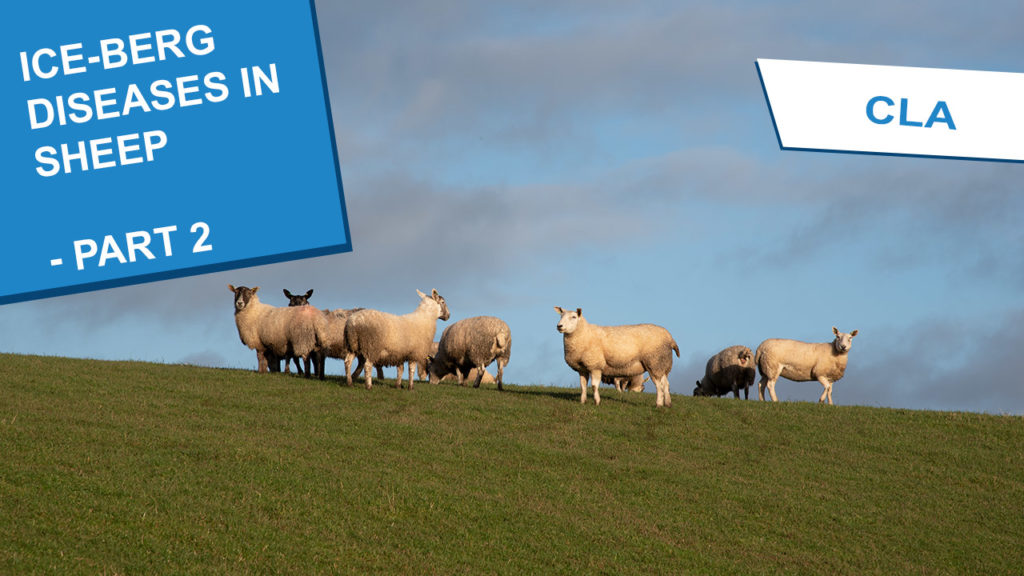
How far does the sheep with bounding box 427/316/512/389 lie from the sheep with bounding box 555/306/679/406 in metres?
6.04

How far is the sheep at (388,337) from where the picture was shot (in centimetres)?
3056

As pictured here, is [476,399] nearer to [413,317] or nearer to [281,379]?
[413,317]

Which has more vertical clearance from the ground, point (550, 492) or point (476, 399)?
point (476, 399)

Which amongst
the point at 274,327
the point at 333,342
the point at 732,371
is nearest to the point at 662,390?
the point at 333,342

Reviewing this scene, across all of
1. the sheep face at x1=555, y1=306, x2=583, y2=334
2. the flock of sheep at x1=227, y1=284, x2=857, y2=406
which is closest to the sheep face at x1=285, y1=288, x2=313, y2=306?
the flock of sheep at x1=227, y1=284, x2=857, y2=406

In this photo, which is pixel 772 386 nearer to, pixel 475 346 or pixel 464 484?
pixel 475 346

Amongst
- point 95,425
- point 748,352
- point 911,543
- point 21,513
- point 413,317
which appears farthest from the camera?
point 748,352

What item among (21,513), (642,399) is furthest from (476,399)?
(21,513)

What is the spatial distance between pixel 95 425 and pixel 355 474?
272 inches

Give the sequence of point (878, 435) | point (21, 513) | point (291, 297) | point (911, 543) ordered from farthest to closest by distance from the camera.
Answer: point (291, 297), point (878, 435), point (911, 543), point (21, 513)

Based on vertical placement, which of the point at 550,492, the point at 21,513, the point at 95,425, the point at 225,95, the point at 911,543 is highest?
the point at 225,95

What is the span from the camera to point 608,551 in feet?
62.3

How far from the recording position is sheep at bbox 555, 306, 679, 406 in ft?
102

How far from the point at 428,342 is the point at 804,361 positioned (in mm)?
17831
